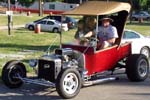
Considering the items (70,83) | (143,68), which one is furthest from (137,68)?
(70,83)

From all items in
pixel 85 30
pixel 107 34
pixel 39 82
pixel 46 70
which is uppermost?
pixel 85 30

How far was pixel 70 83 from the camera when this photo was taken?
1000cm

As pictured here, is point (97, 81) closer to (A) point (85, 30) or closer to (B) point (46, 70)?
(A) point (85, 30)

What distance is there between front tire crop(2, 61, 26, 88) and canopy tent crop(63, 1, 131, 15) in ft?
5.63

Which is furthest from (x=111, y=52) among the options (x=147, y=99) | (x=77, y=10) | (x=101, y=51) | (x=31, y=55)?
(x=31, y=55)

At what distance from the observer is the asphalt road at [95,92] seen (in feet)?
33.4

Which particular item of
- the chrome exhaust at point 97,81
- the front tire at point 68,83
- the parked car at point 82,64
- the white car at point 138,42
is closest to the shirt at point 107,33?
the parked car at point 82,64

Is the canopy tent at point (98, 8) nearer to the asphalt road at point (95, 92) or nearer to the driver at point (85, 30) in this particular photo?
the driver at point (85, 30)

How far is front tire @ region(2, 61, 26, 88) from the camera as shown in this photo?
35.8 ft

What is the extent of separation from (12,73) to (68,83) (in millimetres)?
1678

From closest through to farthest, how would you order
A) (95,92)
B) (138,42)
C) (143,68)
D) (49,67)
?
(49,67) → (95,92) → (143,68) → (138,42)

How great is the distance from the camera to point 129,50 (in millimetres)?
12516

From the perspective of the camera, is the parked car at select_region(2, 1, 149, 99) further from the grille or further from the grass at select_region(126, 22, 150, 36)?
the grass at select_region(126, 22, 150, 36)

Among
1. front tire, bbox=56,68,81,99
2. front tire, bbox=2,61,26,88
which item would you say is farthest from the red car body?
front tire, bbox=2,61,26,88
